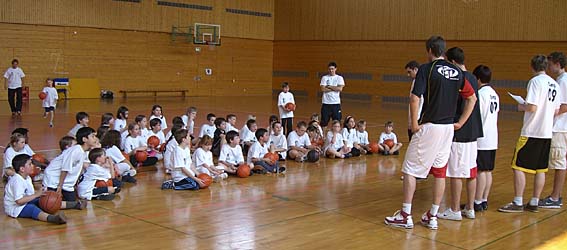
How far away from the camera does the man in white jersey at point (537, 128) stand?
7461 mm

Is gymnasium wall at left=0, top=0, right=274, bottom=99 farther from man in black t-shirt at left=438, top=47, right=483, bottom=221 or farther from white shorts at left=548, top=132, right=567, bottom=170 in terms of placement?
white shorts at left=548, top=132, right=567, bottom=170

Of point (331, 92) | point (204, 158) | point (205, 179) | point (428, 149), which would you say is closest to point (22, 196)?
point (205, 179)

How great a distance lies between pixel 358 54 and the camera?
33.0 metres

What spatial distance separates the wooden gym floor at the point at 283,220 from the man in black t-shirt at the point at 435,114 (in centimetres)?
73

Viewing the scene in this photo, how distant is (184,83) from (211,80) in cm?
189

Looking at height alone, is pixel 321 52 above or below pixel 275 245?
above

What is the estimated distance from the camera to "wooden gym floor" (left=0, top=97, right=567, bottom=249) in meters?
6.17

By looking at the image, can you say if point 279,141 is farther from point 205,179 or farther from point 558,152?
point 558,152

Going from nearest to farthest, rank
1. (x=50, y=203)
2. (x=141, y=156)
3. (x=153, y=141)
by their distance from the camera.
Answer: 1. (x=50, y=203)
2. (x=141, y=156)
3. (x=153, y=141)

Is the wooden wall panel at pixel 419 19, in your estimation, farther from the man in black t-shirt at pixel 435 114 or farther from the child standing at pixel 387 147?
the man in black t-shirt at pixel 435 114

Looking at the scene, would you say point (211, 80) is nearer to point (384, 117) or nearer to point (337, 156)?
point (384, 117)

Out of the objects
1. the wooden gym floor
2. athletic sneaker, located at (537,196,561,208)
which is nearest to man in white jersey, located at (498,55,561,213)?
athletic sneaker, located at (537,196,561,208)

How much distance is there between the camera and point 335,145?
12.4 metres

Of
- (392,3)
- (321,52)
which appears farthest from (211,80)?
(392,3)
